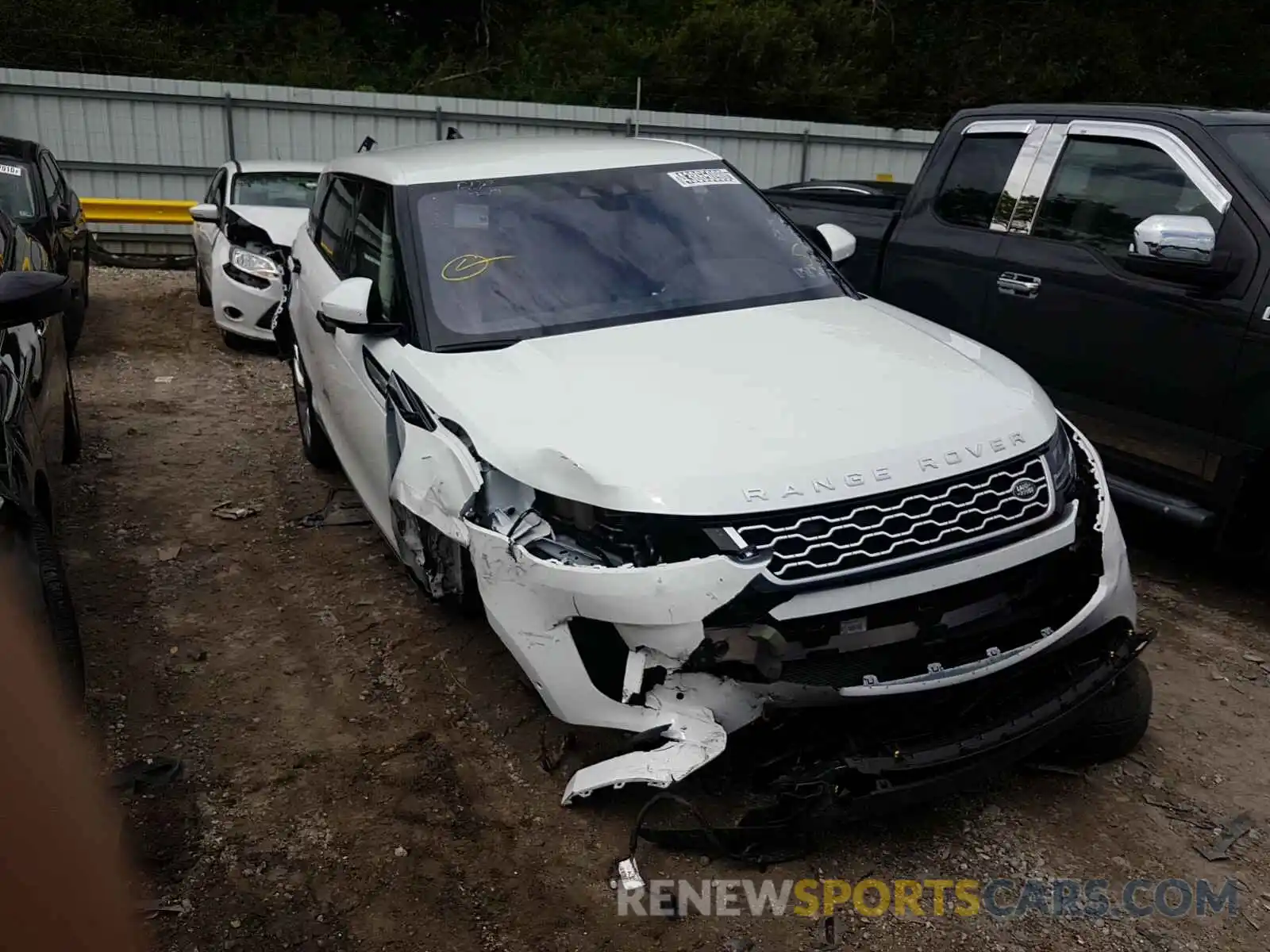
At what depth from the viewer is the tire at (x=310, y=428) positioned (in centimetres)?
604

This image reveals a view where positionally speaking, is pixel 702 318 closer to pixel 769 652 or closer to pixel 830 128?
pixel 769 652

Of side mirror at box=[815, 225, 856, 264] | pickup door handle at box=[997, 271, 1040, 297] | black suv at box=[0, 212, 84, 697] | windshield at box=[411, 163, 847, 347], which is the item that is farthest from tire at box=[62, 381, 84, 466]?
pickup door handle at box=[997, 271, 1040, 297]

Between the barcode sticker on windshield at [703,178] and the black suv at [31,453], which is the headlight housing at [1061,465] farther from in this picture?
the black suv at [31,453]

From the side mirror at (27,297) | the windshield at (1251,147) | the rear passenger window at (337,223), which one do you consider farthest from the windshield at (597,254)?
the windshield at (1251,147)

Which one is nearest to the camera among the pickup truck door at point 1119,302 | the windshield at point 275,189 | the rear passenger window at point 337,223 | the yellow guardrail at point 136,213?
the pickup truck door at point 1119,302

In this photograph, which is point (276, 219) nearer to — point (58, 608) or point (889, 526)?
point (58, 608)

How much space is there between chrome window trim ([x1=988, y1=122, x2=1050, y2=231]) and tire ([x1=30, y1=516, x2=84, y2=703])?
4.14 m

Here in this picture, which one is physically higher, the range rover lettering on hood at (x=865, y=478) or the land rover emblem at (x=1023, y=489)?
the range rover lettering on hood at (x=865, y=478)

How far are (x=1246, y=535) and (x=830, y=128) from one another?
45.2 feet

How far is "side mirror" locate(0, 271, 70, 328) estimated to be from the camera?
121 inches

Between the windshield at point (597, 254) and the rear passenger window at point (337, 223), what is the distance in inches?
34.4

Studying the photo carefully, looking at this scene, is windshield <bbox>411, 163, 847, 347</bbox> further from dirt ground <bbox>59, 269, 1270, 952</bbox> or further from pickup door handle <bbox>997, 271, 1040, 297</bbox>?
dirt ground <bbox>59, 269, 1270, 952</bbox>

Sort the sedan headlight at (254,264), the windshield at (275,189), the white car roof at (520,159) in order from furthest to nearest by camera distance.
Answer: the windshield at (275,189) < the sedan headlight at (254,264) < the white car roof at (520,159)

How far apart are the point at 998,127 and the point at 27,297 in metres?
4.23
